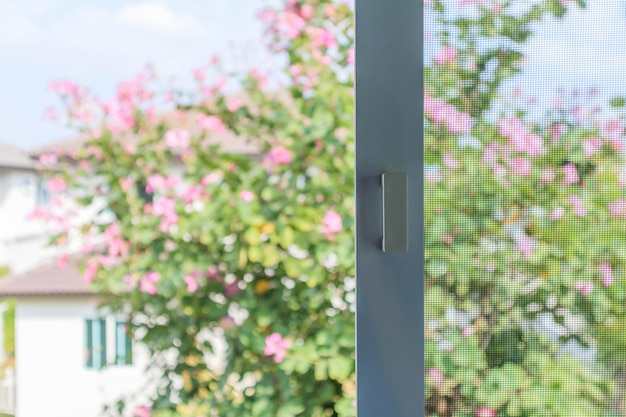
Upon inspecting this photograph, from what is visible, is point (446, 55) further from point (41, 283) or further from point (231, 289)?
point (41, 283)

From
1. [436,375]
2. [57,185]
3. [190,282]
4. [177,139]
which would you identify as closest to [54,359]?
[57,185]

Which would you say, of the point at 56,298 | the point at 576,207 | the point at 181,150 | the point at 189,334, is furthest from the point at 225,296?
the point at 576,207

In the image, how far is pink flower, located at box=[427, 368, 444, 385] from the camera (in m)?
0.98

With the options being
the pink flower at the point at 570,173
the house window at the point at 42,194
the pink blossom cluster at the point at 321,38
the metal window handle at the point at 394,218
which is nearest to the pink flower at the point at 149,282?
the house window at the point at 42,194

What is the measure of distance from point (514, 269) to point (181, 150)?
1190 mm

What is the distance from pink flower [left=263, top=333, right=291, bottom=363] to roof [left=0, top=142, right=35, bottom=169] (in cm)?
120

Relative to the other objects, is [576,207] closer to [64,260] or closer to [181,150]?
[181,150]

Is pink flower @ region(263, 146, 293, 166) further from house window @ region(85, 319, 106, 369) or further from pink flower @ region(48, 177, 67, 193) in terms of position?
house window @ region(85, 319, 106, 369)

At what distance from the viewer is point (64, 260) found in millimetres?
2053

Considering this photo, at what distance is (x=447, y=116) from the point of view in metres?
0.99

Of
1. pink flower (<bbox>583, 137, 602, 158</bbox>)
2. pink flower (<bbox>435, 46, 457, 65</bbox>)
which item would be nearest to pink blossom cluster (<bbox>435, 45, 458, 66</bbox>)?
pink flower (<bbox>435, 46, 457, 65</bbox>)

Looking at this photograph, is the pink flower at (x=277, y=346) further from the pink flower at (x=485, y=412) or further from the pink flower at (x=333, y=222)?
the pink flower at (x=485, y=412)

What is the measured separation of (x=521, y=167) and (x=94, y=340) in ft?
6.31

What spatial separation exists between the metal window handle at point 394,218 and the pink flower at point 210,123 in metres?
1.05
